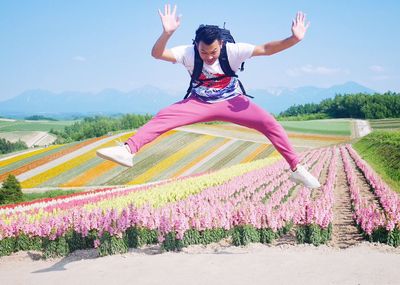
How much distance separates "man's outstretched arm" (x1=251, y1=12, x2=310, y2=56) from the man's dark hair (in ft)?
1.64

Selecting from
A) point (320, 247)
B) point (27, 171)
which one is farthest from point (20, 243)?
point (27, 171)

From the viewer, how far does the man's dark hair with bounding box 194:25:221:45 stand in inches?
197

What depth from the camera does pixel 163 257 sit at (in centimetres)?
732

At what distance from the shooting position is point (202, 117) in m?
5.23

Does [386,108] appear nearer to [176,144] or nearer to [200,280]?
[176,144]

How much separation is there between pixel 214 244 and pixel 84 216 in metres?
2.67

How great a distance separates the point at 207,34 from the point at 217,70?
1.56 feet

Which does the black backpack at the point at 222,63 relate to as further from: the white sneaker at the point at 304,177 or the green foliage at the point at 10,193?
the green foliage at the point at 10,193

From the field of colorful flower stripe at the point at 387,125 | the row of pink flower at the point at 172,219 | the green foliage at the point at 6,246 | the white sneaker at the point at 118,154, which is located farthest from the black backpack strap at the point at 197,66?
the field of colorful flower stripe at the point at 387,125

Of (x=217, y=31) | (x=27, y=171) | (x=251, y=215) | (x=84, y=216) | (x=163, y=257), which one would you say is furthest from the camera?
(x=27, y=171)

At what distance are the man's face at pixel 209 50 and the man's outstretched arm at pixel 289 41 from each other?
0.44m

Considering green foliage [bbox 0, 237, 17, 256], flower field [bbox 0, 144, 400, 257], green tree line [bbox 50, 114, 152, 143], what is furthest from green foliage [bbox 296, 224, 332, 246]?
green tree line [bbox 50, 114, 152, 143]

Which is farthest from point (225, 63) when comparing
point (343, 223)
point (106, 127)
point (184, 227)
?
point (106, 127)

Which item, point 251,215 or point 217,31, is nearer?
point 217,31
